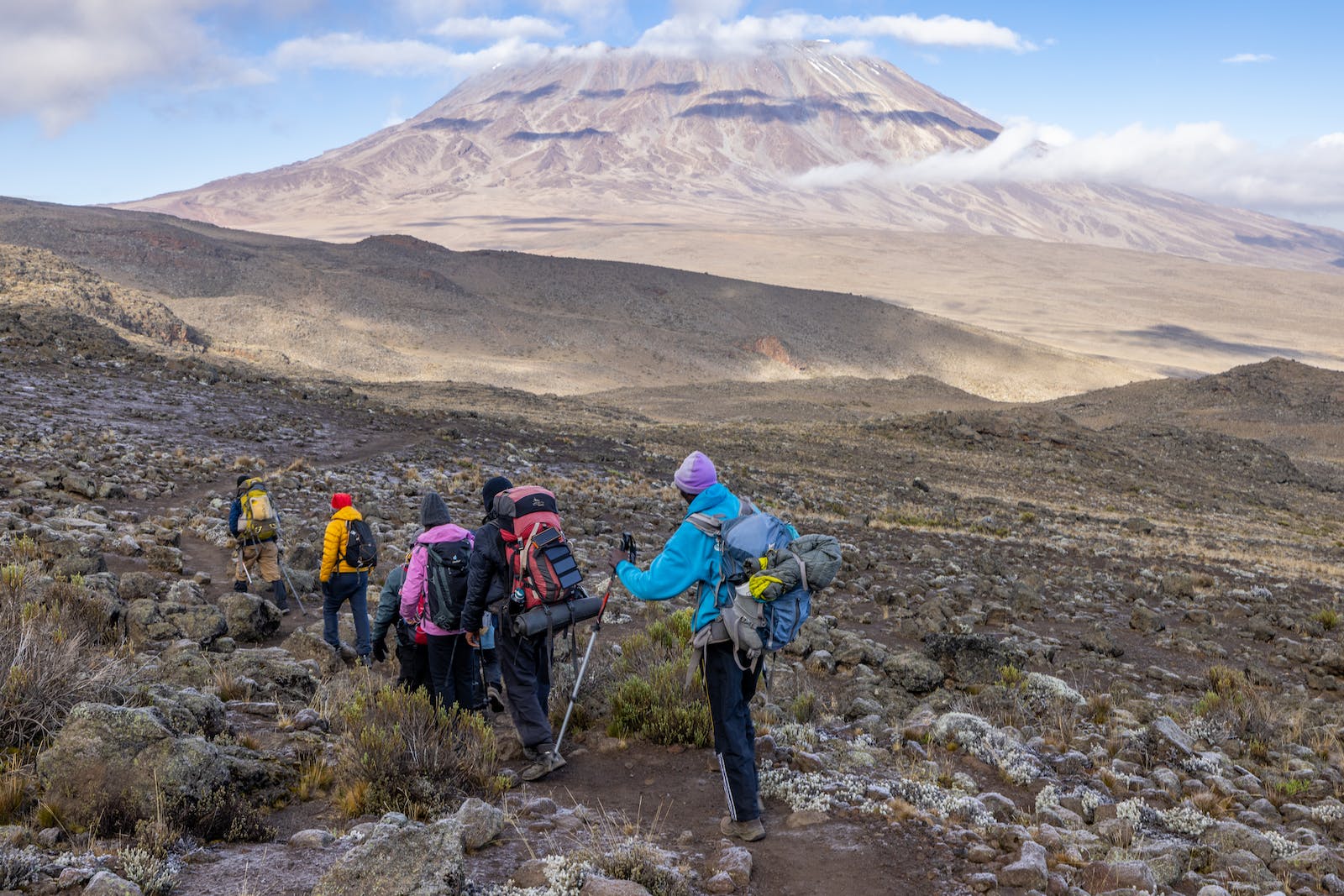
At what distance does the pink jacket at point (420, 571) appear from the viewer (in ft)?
16.7

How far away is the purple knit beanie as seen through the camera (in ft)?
14.0

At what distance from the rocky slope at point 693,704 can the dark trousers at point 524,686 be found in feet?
0.67

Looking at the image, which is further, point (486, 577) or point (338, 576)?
point (338, 576)

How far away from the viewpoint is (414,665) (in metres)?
5.41

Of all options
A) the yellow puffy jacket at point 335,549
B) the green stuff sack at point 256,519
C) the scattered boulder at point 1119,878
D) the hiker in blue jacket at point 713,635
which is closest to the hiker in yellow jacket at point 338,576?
the yellow puffy jacket at point 335,549

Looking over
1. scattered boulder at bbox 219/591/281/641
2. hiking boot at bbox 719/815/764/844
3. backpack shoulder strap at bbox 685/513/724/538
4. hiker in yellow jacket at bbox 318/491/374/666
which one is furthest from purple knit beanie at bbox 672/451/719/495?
scattered boulder at bbox 219/591/281/641

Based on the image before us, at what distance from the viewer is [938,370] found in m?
53.2

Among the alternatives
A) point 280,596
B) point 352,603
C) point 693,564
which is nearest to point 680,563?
point 693,564

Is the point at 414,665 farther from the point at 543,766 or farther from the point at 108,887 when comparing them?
the point at 108,887

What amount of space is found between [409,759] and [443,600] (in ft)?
3.44

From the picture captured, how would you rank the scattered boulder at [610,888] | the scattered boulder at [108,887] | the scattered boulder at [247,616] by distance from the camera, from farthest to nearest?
the scattered boulder at [247,616]
the scattered boulder at [610,888]
the scattered boulder at [108,887]

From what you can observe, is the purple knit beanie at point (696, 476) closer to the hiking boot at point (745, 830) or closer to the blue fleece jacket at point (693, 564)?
the blue fleece jacket at point (693, 564)

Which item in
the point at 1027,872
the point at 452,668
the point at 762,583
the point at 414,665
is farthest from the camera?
the point at 414,665

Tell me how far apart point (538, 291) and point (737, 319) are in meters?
12.3
